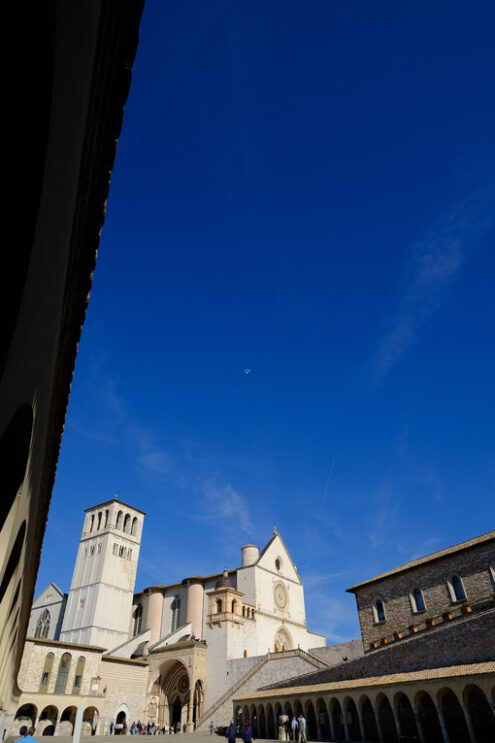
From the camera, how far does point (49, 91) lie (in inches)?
99.1

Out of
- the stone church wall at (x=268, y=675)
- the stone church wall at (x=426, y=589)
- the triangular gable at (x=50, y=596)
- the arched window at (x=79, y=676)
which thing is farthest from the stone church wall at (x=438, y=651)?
the triangular gable at (x=50, y=596)

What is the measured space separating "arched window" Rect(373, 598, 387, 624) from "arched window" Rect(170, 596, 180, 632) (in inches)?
1120

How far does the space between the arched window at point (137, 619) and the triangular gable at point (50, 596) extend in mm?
9454

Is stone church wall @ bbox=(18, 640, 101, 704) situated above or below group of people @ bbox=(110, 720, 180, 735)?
above

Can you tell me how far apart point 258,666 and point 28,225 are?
41933 mm

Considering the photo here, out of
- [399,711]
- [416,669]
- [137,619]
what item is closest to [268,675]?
[399,711]

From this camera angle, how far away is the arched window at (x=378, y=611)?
29.2m

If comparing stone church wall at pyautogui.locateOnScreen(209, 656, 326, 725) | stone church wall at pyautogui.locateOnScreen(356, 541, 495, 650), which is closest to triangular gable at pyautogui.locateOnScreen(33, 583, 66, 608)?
stone church wall at pyautogui.locateOnScreen(209, 656, 326, 725)

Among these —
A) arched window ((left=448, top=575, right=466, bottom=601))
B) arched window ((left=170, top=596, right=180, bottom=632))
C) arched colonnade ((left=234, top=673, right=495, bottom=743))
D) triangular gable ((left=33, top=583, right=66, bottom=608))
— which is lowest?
arched colonnade ((left=234, top=673, right=495, bottom=743))

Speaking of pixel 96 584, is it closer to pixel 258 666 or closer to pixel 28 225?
pixel 258 666

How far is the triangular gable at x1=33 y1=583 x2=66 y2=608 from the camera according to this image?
58.9 meters

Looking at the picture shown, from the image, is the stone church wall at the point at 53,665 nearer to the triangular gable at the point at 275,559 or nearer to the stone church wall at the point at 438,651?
the triangular gable at the point at 275,559

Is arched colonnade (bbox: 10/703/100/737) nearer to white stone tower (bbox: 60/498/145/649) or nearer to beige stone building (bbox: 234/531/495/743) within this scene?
white stone tower (bbox: 60/498/145/649)

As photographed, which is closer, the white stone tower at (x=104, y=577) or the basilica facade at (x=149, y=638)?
Result: the basilica facade at (x=149, y=638)
